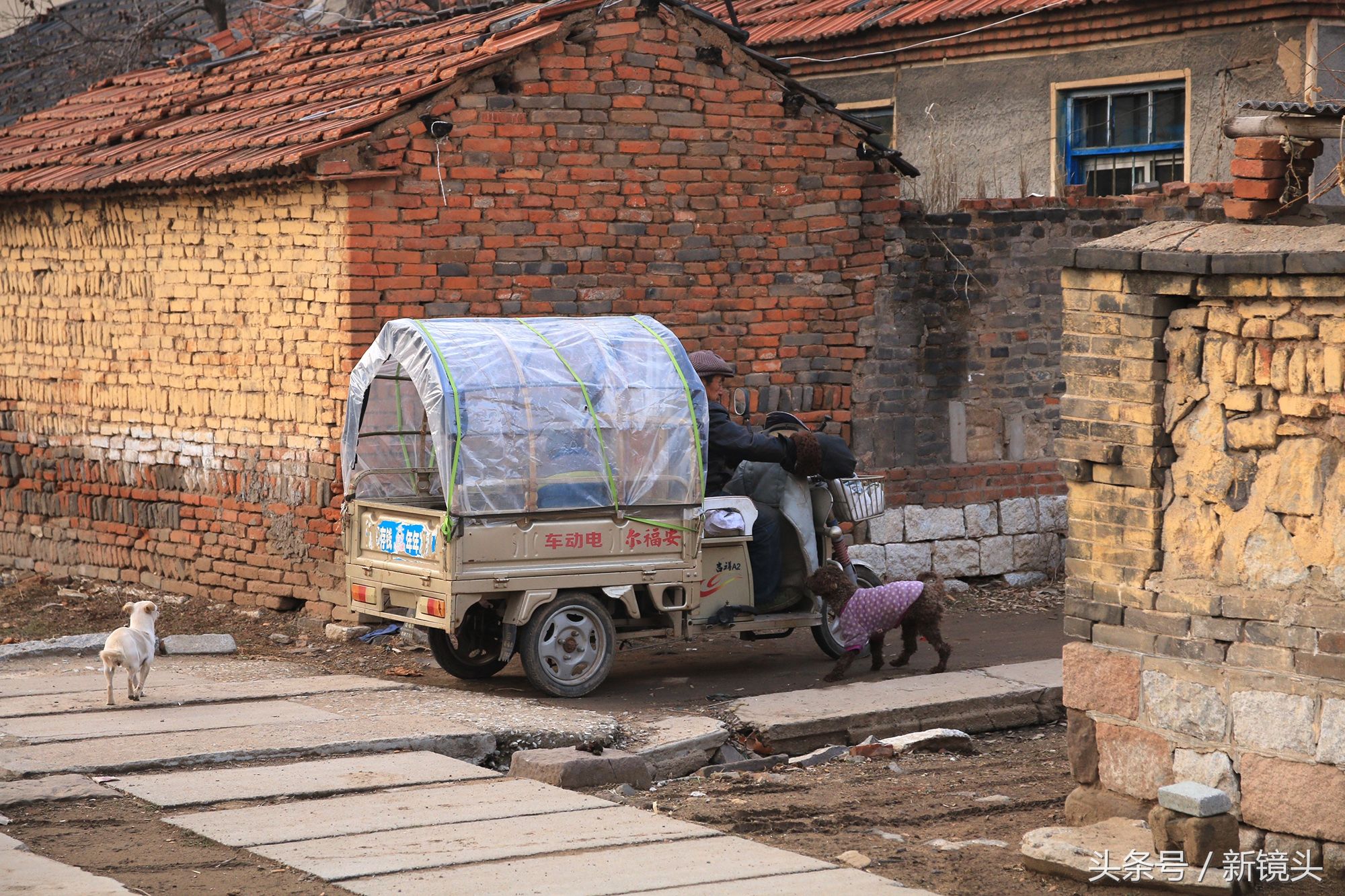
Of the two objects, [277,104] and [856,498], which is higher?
[277,104]

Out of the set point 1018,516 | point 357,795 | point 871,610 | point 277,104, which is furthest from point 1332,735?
point 277,104

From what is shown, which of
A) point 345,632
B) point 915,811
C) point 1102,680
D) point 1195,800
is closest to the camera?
point 1195,800

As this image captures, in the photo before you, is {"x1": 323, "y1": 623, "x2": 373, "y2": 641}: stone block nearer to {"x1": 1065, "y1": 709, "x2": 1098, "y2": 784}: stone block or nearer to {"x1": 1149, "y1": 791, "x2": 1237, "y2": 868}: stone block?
{"x1": 1065, "y1": 709, "x2": 1098, "y2": 784}: stone block

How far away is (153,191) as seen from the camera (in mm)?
12438

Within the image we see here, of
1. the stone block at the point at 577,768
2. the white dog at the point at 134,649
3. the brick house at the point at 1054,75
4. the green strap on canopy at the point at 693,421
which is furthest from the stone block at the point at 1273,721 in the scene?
the brick house at the point at 1054,75

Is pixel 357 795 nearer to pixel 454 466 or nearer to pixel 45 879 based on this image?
pixel 45 879

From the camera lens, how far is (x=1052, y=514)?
14.0m

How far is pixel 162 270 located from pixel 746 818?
751 centimetres

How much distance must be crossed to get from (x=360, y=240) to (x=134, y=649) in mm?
3364

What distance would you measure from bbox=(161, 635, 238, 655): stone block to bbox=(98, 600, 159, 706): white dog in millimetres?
1850

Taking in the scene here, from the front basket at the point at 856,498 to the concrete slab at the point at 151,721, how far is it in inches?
139

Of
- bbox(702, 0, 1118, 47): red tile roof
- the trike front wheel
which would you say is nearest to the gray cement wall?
bbox(702, 0, 1118, 47): red tile roof

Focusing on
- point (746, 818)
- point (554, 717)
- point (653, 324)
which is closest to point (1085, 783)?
point (746, 818)

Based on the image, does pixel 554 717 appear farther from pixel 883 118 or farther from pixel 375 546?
pixel 883 118
